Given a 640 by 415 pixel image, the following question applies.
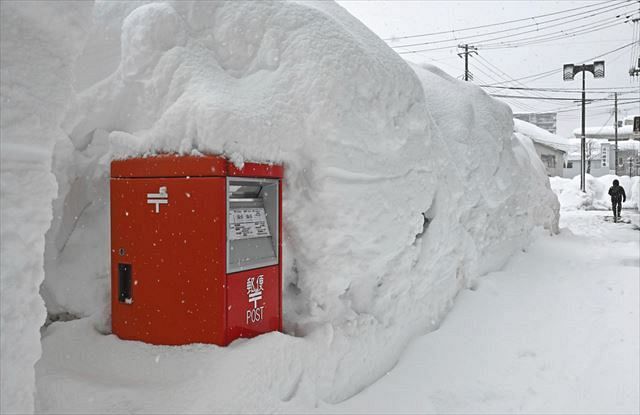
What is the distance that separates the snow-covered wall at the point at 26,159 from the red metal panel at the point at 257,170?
1.18 meters

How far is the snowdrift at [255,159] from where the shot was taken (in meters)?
3.02

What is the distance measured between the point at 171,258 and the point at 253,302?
1.90ft

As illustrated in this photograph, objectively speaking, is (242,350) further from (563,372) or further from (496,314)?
(496,314)

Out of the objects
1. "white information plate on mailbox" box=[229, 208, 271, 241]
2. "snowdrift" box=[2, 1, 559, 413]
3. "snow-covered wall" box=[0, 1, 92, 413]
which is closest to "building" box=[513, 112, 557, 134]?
"snowdrift" box=[2, 1, 559, 413]

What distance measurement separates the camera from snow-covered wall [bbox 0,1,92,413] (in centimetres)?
182

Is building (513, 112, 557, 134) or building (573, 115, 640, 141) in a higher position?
building (513, 112, 557, 134)

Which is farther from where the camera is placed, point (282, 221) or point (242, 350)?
point (282, 221)

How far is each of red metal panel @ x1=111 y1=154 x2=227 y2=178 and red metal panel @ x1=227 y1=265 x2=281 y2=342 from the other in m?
0.65

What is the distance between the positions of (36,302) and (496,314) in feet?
16.4

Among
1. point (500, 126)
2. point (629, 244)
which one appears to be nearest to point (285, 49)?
point (500, 126)

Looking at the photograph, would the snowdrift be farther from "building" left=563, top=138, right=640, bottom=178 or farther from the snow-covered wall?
"building" left=563, top=138, right=640, bottom=178

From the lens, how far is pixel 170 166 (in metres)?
3.16

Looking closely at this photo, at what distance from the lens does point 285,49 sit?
3.83 m

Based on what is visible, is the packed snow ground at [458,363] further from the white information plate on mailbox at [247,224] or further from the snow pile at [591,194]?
the snow pile at [591,194]
